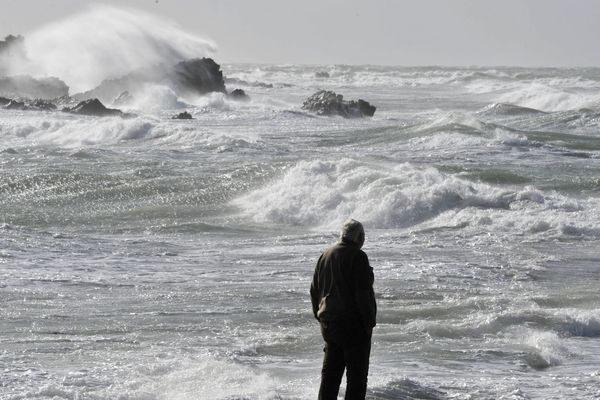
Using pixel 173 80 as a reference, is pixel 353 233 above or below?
below

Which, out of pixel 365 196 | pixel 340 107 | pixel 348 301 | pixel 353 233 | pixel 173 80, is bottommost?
pixel 365 196

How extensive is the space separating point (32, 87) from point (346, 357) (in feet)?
158

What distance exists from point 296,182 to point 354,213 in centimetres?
234

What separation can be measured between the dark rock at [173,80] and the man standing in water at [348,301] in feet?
141

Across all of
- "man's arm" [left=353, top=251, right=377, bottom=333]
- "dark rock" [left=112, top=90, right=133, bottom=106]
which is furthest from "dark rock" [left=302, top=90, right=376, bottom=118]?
"man's arm" [left=353, top=251, right=377, bottom=333]

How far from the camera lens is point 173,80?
5234cm

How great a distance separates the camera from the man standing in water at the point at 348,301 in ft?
21.0

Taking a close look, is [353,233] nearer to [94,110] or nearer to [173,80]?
[94,110]

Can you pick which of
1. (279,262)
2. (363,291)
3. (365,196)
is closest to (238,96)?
(365,196)

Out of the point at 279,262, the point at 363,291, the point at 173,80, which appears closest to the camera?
the point at 363,291

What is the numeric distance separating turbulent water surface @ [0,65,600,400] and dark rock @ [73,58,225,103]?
62.8ft

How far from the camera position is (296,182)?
19672 millimetres

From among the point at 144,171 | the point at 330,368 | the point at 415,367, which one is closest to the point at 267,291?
the point at 415,367

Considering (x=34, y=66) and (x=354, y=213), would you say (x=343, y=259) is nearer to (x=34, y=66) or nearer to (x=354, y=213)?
(x=354, y=213)
